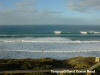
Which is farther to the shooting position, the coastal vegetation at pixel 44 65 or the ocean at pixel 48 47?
the ocean at pixel 48 47

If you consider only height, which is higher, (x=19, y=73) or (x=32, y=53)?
(x=32, y=53)

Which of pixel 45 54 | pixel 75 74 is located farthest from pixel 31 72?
pixel 45 54

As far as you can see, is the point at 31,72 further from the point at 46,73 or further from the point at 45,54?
the point at 45,54

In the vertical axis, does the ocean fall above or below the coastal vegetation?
above

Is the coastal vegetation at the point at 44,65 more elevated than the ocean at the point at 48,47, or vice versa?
the ocean at the point at 48,47

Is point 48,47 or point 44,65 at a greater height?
point 48,47

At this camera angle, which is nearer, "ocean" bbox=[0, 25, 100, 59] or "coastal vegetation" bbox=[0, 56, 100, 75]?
"coastal vegetation" bbox=[0, 56, 100, 75]

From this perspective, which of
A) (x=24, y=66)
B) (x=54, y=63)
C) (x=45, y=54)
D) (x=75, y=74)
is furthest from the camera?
(x=45, y=54)

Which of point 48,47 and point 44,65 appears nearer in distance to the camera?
point 44,65

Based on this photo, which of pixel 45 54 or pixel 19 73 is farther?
pixel 45 54

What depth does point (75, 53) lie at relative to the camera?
1085 inches

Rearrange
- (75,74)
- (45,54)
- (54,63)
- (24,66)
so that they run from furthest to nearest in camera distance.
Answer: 1. (45,54)
2. (54,63)
3. (24,66)
4. (75,74)

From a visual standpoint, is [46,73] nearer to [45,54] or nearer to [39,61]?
[39,61]

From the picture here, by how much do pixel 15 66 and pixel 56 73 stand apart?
469cm
